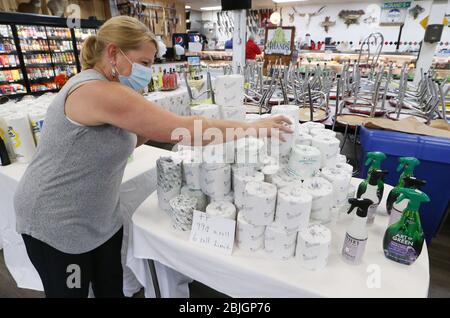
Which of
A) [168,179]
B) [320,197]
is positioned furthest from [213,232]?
[320,197]

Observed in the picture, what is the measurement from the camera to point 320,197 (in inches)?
38.9

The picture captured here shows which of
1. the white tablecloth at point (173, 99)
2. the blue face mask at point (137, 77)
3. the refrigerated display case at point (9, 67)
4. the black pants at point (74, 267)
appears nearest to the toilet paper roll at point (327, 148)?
the blue face mask at point (137, 77)

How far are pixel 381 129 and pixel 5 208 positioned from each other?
253 cm

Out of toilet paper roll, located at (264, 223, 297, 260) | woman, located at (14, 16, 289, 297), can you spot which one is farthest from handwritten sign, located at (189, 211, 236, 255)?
woman, located at (14, 16, 289, 297)

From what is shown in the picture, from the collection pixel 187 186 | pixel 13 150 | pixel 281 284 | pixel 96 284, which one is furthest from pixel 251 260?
pixel 13 150

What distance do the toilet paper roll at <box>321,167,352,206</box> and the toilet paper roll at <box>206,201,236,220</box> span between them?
41 cm

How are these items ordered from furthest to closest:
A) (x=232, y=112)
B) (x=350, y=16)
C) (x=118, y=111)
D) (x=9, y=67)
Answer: (x=350, y=16), (x=9, y=67), (x=232, y=112), (x=118, y=111)

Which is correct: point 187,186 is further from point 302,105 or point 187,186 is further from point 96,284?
point 302,105

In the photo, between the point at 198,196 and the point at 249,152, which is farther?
the point at 198,196

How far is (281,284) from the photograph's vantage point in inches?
34.1

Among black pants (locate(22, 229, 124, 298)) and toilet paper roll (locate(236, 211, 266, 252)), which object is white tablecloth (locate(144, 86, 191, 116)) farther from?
toilet paper roll (locate(236, 211, 266, 252))

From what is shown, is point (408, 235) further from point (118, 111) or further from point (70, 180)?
point (70, 180)

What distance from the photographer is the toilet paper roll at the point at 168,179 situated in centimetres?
116

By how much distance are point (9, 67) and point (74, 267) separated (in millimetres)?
5177
